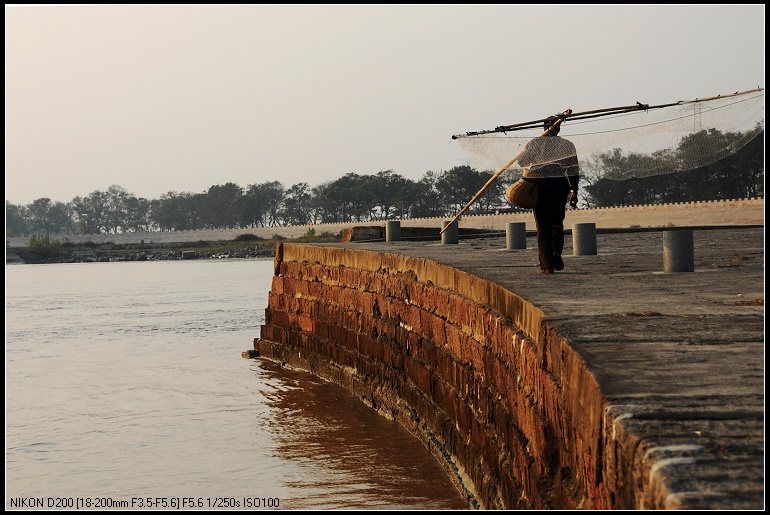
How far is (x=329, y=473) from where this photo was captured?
11.3 meters

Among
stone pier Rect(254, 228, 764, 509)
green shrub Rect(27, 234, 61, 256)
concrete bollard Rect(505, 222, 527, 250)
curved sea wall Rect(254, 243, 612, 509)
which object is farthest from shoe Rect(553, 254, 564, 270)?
green shrub Rect(27, 234, 61, 256)

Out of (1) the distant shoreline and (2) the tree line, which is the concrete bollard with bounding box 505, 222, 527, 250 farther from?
(1) the distant shoreline

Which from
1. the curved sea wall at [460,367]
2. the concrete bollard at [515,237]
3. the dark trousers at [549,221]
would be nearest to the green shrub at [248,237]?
the curved sea wall at [460,367]

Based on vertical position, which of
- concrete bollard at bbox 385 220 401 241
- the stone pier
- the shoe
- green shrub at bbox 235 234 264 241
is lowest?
green shrub at bbox 235 234 264 241

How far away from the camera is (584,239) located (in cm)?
1495

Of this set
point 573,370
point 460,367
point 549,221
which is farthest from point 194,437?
point 573,370

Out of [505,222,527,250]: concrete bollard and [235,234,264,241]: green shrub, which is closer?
[505,222,527,250]: concrete bollard

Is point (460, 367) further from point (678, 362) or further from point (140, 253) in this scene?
point (140, 253)

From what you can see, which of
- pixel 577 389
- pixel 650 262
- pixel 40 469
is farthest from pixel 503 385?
pixel 40 469

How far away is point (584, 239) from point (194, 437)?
19.1 ft

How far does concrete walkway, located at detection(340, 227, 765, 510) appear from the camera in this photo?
3.52 m

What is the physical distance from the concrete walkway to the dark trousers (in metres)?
0.26

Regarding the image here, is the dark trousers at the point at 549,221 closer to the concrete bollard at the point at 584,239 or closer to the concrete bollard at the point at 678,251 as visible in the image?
the concrete bollard at the point at 678,251

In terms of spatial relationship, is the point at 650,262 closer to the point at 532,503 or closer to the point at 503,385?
the point at 503,385
